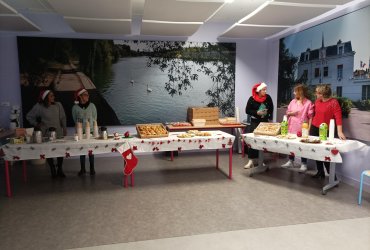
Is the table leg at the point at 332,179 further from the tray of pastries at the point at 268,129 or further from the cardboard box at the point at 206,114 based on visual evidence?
the cardboard box at the point at 206,114

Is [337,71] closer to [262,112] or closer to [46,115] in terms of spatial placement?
[262,112]

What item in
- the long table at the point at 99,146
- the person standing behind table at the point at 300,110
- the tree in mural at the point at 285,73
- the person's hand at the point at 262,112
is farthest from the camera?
the tree in mural at the point at 285,73

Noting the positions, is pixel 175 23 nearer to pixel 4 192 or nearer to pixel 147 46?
pixel 147 46

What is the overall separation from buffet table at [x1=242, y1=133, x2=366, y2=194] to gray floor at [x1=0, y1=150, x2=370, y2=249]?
526mm

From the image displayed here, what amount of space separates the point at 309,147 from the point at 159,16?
2.90 metres

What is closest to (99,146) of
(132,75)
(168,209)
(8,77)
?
(168,209)

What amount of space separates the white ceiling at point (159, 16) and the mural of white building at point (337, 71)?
606mm

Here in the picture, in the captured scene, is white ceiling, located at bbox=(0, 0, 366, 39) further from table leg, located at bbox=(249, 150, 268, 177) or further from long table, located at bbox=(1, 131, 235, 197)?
table leg, located at bbox=(249, 150, 268, 177)

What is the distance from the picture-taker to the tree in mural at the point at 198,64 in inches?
240

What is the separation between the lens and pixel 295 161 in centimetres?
552

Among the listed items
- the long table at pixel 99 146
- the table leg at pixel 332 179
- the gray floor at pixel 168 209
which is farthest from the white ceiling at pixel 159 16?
the gray floor at pixel 168 209

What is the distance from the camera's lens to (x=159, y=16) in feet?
14.4

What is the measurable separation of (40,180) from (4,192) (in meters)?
0.59

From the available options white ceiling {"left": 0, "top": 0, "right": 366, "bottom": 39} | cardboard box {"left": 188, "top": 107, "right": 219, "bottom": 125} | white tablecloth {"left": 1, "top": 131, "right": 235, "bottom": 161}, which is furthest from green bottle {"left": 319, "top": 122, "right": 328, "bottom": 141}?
cardboard box {"left": 188, "top": 107, "right": 219, "bottom": 125}
